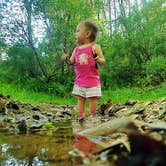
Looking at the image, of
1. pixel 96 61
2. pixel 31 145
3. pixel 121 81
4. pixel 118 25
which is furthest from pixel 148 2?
pixel 31 145

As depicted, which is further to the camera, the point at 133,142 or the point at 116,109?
the point at 116,109

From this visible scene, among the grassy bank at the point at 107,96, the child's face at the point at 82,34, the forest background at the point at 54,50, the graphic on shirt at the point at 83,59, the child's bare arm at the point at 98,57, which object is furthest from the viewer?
the forest background at the point at 54,50

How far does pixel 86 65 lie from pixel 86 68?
0.15 feet

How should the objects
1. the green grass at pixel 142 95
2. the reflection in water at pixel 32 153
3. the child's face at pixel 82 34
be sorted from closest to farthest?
the reflection in water at pixel 32 153, the child's face at pixel 82 34, the green grass at pixel 142 95

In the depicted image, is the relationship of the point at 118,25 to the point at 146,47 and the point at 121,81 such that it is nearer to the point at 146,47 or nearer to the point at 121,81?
the point at 146,47

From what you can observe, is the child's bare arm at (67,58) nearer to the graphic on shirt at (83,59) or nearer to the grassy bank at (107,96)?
the graphic on shirt at (83,59)

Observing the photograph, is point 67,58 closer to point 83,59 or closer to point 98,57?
point 83,59

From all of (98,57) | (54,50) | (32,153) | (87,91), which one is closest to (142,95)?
(54,50)

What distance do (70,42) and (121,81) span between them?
401cm

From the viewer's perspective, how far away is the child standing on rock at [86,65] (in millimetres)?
5910

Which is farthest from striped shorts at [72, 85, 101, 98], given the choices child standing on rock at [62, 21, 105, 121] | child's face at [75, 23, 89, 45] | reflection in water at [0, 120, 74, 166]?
reflection in water at [0, 120, 74, 166]

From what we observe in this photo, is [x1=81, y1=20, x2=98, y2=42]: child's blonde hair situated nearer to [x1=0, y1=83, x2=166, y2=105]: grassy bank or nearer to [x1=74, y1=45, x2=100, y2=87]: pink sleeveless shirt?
[x1=74, y1=45, x2=100, y2=87]: pink sleeveless shirt

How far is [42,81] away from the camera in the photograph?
2069cm

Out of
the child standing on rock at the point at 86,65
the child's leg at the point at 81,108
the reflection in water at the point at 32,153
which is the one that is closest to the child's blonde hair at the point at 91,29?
the child standing on rock at the point at 86,65
